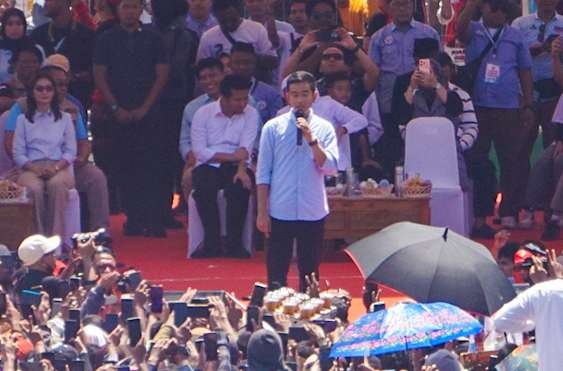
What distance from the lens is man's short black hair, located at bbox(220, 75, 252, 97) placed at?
52.0 feet

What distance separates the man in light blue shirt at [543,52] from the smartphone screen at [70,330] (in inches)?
336

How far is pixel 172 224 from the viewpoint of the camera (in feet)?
56.8

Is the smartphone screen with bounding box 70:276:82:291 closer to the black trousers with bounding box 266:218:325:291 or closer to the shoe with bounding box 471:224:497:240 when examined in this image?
the black trousers with bounding box 266:218:325:291

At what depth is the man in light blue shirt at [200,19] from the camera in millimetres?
17781

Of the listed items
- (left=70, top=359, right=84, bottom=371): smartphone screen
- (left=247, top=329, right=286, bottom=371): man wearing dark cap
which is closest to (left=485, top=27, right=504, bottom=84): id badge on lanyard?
(left=70, top=359, right=84, bottom=371): smartphone screen

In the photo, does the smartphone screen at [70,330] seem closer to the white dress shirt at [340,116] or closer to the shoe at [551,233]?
the white dress shirt at [340,116]

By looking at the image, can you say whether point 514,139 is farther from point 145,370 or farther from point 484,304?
point 145,370

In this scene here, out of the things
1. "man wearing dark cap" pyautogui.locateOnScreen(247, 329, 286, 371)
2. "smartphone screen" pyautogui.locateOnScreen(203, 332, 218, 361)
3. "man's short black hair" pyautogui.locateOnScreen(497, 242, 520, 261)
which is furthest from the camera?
"man's short black hair" pyautogui.locateOnScreen(497, 242, 520, 261)

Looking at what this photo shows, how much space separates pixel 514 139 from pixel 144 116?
329 centimetres

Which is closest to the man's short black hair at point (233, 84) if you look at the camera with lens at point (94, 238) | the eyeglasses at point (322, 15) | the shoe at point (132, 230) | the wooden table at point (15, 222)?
the eyeglasses at point (322, 15)

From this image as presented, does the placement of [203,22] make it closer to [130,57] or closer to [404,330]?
[130,57]

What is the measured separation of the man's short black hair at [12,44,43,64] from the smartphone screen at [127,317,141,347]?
714 cm

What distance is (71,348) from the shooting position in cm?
923

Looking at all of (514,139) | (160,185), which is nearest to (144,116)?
(160,185)
